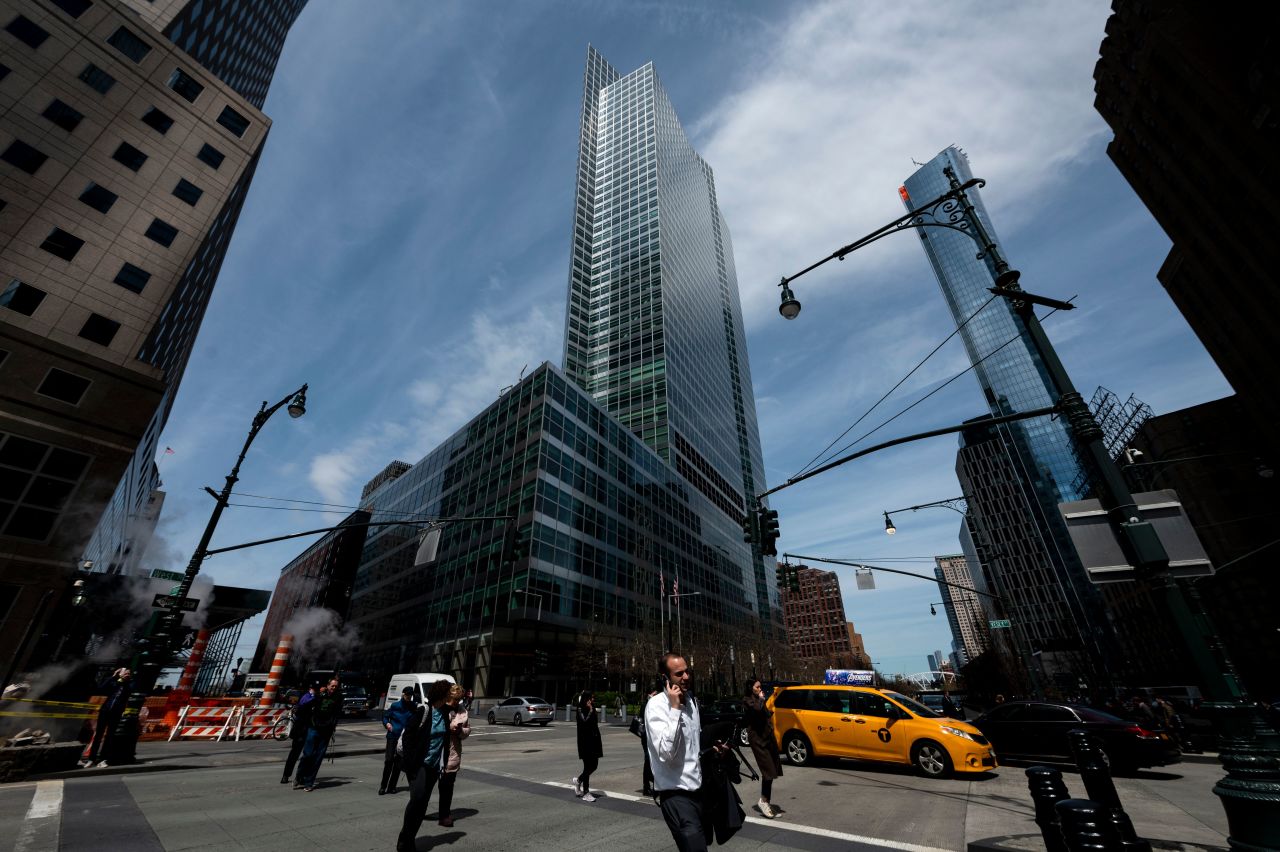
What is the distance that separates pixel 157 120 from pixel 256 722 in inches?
1379

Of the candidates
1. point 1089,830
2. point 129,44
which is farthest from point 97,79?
point 1089,830

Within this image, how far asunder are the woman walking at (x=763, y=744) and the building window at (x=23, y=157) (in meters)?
40.7

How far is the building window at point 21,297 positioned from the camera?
23125 mm

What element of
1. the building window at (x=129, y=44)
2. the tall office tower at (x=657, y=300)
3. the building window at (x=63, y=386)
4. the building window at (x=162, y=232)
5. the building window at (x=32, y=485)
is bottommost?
the building window at (x=32, y=485)

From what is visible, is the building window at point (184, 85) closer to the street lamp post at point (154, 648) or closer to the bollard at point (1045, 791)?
the street lamp post at point (154, 648)

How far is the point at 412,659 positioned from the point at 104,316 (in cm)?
4095

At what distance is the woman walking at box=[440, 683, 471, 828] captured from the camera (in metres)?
7.37

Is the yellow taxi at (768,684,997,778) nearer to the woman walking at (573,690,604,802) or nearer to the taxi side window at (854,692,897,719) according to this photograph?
the taxi side window at (854,692,897,719)

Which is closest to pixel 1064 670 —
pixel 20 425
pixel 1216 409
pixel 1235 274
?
pixel 1216 409

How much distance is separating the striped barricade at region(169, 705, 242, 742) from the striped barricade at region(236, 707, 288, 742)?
14.1 inches

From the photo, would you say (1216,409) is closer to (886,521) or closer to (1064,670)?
(886,521)

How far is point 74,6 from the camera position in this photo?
29453 mm

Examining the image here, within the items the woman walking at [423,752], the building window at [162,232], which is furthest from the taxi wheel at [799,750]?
the building window at [162,232]

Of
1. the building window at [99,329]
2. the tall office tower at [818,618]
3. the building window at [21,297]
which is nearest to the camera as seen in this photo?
the building window at [21,297]
